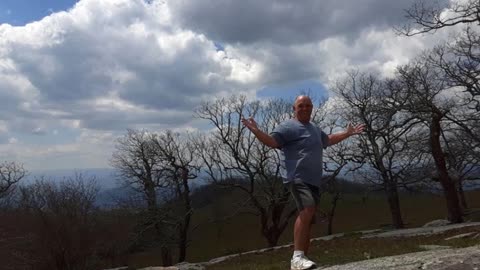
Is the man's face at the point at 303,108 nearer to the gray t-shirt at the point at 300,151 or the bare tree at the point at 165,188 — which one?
the gray t-shirt at the point at 300,151

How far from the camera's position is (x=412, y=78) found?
26.1 metres

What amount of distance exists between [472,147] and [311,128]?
1995 centimetres

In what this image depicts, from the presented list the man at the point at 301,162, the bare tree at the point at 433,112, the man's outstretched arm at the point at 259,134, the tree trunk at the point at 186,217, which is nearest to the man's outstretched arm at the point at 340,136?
the man at the point at 301,162

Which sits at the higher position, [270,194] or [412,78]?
[412,78]

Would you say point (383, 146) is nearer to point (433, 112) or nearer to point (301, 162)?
point (433, 112)

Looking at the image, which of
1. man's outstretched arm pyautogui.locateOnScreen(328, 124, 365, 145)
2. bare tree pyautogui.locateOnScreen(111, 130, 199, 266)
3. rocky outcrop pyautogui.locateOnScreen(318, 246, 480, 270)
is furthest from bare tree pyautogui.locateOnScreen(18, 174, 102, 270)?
rocky outcrop pyautogui.locateOnScreen(318, 246, 480, 270)

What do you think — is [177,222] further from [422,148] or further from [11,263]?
[422,148]

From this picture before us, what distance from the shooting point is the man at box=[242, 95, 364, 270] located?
6090 mm

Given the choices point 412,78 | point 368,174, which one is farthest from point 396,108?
point 368,174

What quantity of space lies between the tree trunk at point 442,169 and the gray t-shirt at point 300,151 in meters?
18.3

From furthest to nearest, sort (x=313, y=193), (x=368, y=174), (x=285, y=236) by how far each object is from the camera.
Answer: (x=285, y=236)
(x=368, y=174)
(x=313, y=193)

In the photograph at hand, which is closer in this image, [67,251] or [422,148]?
[422,148]

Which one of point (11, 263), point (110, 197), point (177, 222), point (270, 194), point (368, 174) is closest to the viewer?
point (11, 263)

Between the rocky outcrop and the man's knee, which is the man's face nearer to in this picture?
the man's knee
